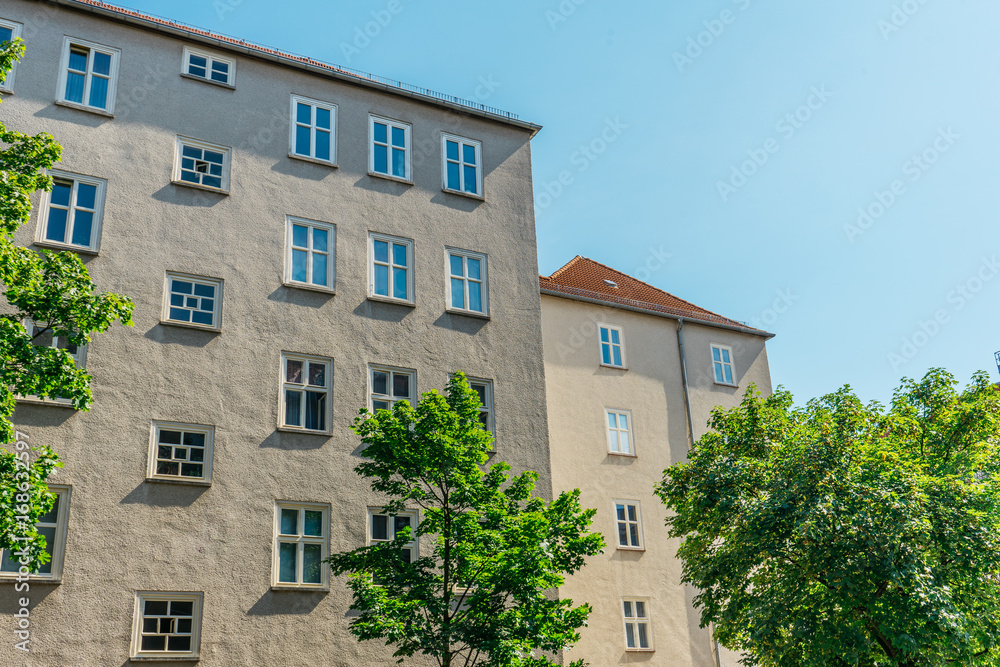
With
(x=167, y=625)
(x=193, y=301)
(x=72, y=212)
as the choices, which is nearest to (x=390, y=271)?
(x=193, y=301)

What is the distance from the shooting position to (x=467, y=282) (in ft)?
80.7

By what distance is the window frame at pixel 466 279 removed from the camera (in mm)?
24016

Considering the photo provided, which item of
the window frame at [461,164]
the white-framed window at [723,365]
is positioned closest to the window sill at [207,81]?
the window frame at [461,164]

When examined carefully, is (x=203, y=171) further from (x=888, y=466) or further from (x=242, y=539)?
(x=888, y=466)

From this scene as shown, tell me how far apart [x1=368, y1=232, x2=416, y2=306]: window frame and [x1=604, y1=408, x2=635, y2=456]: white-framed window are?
8.59 meters

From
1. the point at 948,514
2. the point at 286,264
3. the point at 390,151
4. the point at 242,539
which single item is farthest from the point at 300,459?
the point at 948,514

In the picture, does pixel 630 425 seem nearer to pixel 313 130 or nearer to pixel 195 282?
pixel 313 130

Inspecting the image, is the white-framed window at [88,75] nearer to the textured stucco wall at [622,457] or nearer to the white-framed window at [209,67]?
the white-framed window at [209,67]

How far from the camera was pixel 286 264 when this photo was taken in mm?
22016

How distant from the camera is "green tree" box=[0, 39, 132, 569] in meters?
12.8

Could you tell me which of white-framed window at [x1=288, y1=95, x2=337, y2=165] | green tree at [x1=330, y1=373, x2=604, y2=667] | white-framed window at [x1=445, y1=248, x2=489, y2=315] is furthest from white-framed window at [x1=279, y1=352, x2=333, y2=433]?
white-framed window at [x1=288, y1=95, x2=337, y2=165]

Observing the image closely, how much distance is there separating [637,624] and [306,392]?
40.9 ft

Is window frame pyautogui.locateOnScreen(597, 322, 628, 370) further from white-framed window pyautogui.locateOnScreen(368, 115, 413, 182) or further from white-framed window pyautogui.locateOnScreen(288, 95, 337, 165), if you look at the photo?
Answer: white-framed window pyautogui.locateOnScreen(288, 95, 337, 165)

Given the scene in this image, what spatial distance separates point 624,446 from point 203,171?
15.3 metres
